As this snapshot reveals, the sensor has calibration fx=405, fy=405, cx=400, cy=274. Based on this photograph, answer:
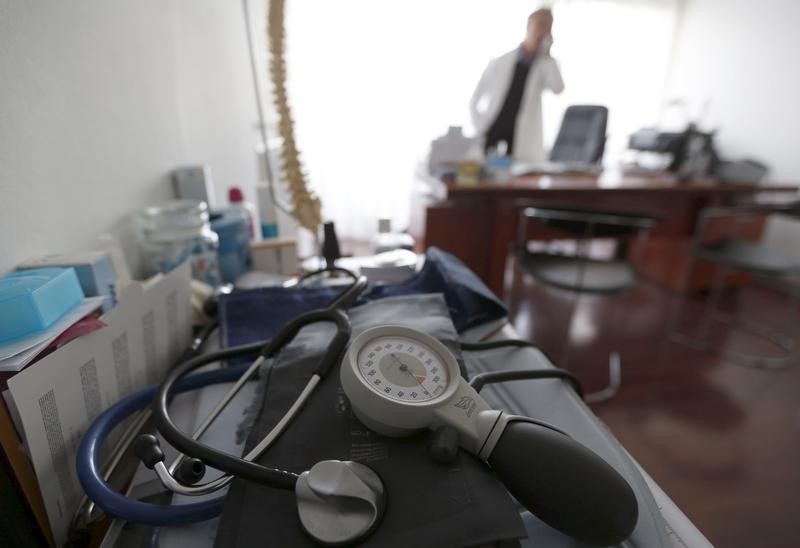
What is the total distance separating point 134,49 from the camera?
84cm

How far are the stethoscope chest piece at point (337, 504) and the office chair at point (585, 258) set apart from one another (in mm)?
1183

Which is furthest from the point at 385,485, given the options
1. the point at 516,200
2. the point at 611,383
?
the point at 516,200

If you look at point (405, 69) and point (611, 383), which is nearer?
point (611, 383)

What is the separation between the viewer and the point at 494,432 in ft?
1.14

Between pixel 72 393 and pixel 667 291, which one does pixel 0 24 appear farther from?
pixel 667 291

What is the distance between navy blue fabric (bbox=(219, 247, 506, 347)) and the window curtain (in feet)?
6.29

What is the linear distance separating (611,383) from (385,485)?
149cm

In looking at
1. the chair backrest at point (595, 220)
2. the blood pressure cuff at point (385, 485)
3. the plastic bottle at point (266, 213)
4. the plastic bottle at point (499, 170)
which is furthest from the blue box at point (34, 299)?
the plastic bottle at point (499, 170)

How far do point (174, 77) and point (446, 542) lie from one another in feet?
3.88

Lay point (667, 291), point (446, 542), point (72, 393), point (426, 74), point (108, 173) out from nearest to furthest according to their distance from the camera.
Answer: point (446, 542) < point (72, 393) < point (108, 173) < point (667, 291) < point (426, 74)

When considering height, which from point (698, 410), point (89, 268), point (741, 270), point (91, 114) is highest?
point (91, 114)

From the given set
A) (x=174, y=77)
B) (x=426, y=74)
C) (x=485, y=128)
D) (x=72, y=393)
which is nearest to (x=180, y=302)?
(x=72, y=393)

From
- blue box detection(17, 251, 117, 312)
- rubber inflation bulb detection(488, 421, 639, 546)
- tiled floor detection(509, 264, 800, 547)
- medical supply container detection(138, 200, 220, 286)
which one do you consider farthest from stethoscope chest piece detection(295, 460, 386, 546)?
tiled floor detection(509, 264, 800, 547)

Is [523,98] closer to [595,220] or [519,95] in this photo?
[519,95]
